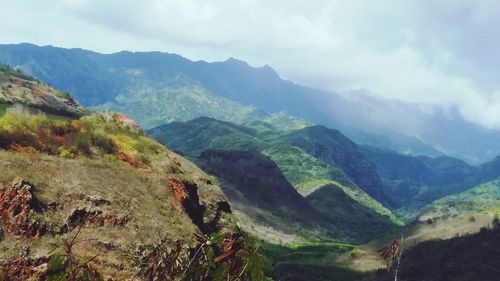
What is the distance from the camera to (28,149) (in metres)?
51.8

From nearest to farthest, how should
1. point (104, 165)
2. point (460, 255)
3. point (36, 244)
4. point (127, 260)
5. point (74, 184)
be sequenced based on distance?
point (36, 244) → point (127, 260) → point (74, 184) → point (104, 165) → point (460, 255)

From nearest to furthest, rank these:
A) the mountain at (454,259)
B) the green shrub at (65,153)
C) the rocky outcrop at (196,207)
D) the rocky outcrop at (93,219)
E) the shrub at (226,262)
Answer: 1. the shrub at (226,262)
2. the rocky outcrop at (93,219)
3. the green shrub at (65,153)
4. the rocky outcrop at (196,207)
5. the mountain at (454,259)

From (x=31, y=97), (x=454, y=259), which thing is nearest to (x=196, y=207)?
(x=31, y=97)

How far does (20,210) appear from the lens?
142ft

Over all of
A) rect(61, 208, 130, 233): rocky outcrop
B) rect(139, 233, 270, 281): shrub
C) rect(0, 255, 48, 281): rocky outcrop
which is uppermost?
rect(139, 233, 270, 281): shrub

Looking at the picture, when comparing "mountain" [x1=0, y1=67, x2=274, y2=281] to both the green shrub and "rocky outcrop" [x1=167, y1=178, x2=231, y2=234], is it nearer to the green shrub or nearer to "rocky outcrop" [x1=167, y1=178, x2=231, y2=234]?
the green shrub

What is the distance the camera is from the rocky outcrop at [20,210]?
138ft

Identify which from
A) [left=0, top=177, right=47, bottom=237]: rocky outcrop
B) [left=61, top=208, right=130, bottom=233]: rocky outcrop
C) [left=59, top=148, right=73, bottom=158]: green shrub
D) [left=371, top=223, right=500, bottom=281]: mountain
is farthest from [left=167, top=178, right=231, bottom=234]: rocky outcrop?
[left=371, top=223, right=500, bottom=281]: mountain

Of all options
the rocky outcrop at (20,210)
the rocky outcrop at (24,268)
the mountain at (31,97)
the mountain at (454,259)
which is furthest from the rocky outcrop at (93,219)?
the mountain at (454,259)

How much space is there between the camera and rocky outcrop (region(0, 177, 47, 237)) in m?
42.0

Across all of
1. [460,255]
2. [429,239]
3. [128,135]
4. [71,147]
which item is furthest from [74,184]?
[429,239]

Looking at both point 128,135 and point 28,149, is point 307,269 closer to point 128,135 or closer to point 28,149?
point 128,135

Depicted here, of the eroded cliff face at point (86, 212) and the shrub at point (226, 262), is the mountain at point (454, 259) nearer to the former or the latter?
the eroded cliff face at point (86, 212)

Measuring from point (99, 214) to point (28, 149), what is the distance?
372 inches
